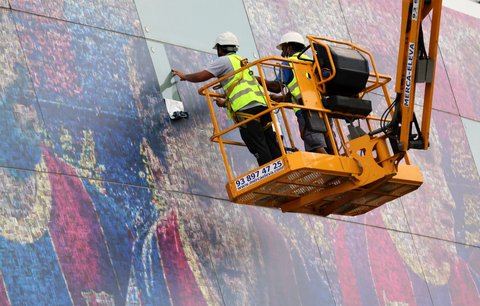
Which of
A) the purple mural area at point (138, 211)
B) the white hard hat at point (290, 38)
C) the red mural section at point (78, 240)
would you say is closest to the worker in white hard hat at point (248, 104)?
the white hard hat at point (290, 38)

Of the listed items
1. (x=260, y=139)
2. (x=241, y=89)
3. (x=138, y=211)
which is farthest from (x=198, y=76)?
(x=138, y=211)

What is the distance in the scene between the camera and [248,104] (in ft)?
40.4

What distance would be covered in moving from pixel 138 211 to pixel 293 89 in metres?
2.08

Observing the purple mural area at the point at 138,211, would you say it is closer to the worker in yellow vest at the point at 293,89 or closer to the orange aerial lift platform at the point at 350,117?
the orange aerial lift platform at the point at 350,117

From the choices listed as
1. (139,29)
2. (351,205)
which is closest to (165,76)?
(139,29)

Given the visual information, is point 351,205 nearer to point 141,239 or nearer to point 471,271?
point 141,239

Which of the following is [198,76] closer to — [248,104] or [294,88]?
[248,104]

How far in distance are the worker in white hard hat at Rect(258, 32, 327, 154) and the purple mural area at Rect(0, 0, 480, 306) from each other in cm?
122

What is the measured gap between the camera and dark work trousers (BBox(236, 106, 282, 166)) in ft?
40.2

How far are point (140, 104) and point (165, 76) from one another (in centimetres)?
69

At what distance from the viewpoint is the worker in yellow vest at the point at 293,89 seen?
12.4 m

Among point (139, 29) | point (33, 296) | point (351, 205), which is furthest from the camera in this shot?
point (139, 29)

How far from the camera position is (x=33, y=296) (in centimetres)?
1075

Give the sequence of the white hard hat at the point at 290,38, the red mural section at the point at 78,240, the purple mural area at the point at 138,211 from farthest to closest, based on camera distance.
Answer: the white hard hat at the point at 290,38 → the purple mural area at the point at 138,211 → the red mural section at the point at 78,240
